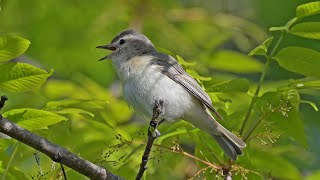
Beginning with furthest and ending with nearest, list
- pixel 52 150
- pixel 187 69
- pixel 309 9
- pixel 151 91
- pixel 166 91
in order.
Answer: pixel 166 91
pixel 151 91
pixel 187 69
pixel 309 9
pixel 52 150

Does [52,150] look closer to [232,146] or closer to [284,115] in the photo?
[232,146]

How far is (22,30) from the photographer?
575 cm

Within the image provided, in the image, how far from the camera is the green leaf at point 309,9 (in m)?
3.61

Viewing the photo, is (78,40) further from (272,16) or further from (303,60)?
(303,60)

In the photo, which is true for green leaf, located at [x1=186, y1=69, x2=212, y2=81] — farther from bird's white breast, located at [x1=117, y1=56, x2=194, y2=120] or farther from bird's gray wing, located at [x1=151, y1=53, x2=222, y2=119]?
bird's white breast, located at [x1=117, y1=56, x2=194, y2=120]

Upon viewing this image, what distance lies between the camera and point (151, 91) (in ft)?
14.9

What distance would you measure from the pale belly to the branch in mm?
1040

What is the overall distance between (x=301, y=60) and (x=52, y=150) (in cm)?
145

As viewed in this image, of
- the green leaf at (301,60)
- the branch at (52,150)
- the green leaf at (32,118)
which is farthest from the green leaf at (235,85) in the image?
the green leaf at (32,118)

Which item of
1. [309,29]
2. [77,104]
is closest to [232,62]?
[309,29]

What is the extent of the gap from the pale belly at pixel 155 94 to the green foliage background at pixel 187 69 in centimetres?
18

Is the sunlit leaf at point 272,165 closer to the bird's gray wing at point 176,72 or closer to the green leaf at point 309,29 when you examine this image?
the bird's gray wing at point 176,72

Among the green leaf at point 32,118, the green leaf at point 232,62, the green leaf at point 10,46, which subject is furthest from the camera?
the green leaf at point 232,62

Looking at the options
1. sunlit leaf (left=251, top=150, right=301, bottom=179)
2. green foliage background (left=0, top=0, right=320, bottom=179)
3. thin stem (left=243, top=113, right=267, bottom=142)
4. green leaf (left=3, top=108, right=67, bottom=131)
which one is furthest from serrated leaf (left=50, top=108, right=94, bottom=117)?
sunlit leaf (left=251, top=150, right=301, bottom=179)
